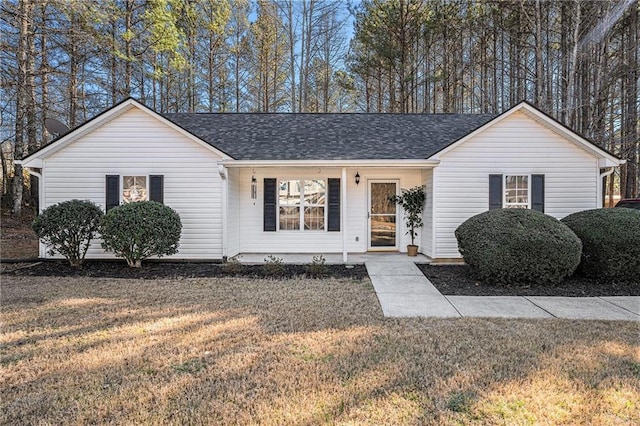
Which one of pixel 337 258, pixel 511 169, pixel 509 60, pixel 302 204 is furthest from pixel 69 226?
pixel 509 60

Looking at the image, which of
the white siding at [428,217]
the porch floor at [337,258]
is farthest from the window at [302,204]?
the white siding at [428,217]

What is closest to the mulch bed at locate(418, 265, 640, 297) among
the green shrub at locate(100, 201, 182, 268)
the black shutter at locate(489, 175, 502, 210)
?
the black shutter at locate(489, 175, 502, 210)

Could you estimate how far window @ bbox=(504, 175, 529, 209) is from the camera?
8625 millimetres

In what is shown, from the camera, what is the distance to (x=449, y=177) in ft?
28.1

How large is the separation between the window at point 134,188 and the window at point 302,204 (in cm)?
354

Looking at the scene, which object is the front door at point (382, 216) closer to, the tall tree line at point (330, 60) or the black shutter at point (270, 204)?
the black shutter at point (270, 204)

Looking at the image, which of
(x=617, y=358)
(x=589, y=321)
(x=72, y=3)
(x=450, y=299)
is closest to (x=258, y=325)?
(x=450, y=299)

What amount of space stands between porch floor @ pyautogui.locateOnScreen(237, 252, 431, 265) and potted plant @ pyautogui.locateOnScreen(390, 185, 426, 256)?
34 centimetres

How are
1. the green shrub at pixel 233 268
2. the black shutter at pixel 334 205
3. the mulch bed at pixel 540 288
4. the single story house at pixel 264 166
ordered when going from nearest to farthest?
the mulch bed at pixel 540 288 → the green shrub at pixel 233 268 → the single story house at pixel 264 166 → the black shutter at pixel 334 205

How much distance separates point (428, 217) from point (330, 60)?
13493 mm

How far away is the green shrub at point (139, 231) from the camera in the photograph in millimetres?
7336

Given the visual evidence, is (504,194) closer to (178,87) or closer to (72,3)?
(72,3)

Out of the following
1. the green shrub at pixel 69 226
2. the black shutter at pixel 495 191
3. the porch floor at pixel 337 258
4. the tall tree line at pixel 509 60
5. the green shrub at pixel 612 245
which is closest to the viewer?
the green shrub at pixel 612 245

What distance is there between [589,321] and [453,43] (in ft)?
56.3
